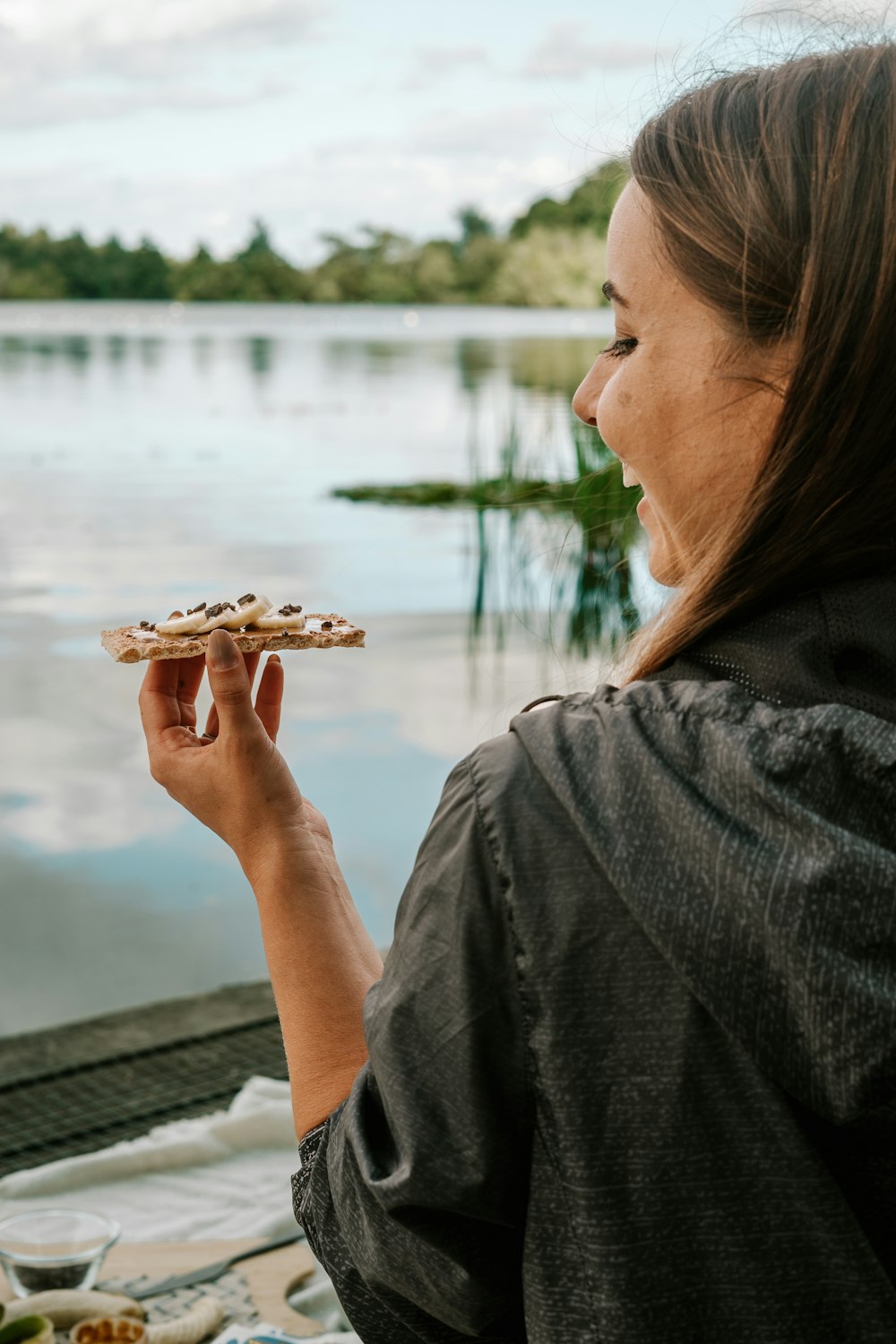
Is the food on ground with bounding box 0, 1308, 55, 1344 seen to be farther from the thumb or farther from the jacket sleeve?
the jacket sleeve

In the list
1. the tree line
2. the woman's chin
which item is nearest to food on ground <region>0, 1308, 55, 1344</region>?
the woman's chin

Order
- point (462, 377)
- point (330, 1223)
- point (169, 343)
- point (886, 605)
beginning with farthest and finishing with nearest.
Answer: point (169, 343) < point (462, 377) < point (330, 1223) < point (886, 605)

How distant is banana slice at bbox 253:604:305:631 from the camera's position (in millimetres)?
1827

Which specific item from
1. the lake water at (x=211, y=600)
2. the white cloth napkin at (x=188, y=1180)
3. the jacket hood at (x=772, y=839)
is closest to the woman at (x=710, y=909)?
the jacket hood at (x=772, y=839)

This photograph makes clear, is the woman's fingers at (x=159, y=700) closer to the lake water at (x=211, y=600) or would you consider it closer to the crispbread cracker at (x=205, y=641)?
the crispbread cracker at (x=205, y=641)

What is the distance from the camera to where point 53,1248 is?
7.78ft

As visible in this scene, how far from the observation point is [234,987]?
4016 mm

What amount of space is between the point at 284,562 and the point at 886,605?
26.2 feet

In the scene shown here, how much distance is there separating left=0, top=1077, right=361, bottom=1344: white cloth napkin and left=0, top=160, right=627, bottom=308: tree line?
2194 cm

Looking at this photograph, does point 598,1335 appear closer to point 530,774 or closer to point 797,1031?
point 797,1031

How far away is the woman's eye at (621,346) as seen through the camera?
1120 millimetres

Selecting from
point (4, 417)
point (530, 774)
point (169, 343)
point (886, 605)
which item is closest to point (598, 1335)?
point (530, 774)

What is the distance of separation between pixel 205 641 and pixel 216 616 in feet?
0.37

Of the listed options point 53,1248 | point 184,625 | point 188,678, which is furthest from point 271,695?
point 53,1248
